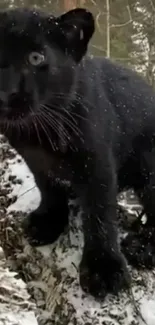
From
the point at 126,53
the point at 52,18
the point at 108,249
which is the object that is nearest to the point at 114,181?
the point at 108,249

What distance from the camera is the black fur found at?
2166 mm

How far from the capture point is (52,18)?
230 centimetres

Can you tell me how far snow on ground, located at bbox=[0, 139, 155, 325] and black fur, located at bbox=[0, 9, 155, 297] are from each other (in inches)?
2.1

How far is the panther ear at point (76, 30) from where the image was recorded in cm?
229

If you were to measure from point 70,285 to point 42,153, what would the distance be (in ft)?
1.79

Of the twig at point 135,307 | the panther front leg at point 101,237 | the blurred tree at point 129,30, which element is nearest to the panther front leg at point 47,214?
the panther front leg at point 101,237

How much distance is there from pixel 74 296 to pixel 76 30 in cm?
102

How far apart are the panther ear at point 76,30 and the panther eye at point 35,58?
151 millimetres

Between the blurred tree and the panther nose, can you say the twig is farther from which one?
the blurred tree

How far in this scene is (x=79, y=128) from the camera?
2.40 m

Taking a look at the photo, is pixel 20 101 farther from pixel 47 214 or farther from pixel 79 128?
pixel 47 214

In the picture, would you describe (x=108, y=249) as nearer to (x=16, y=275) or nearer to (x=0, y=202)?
(x=16, y=275)

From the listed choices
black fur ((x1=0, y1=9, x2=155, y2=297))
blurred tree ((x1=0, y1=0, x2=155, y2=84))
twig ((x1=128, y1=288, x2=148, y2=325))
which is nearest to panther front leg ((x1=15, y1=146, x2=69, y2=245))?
black fur ((x1=0, y1=9, x2=155, y2=297))

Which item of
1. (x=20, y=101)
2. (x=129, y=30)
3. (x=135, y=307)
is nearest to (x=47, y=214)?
(x=135, y=307)
